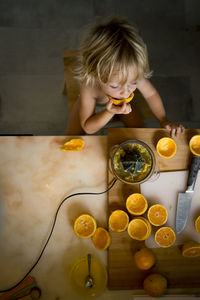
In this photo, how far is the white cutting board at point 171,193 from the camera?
34.3 inches

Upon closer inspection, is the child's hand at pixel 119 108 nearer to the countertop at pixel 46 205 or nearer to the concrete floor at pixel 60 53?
the countertop at pixel 46 205

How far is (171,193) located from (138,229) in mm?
199

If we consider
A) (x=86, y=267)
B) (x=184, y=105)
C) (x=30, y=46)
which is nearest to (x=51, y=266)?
(x=86, y=267)

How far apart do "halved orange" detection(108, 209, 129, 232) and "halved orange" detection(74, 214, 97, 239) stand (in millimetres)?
64

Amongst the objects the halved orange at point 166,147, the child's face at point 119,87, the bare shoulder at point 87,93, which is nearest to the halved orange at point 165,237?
the halved orange at point 166,147

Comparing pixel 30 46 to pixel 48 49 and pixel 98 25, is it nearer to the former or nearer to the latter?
pixel 48 49

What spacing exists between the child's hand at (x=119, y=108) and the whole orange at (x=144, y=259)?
53cm

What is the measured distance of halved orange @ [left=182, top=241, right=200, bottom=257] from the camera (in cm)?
81

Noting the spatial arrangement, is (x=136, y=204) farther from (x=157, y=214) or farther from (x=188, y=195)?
(x=188, y=195)

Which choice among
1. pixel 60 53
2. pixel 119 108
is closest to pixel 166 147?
pixel 119 108

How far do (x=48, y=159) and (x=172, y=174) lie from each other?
0.50m

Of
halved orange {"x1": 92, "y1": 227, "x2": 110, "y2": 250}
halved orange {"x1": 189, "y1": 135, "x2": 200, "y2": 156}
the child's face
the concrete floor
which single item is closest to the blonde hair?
the child's face

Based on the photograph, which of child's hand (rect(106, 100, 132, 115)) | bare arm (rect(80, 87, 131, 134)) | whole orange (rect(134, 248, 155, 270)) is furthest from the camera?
bare arm (rect(80, 87, 131, 134))

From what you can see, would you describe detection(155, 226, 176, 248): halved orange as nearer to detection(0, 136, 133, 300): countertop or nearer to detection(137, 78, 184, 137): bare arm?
detection(0, 136, 133, 300): countertop
